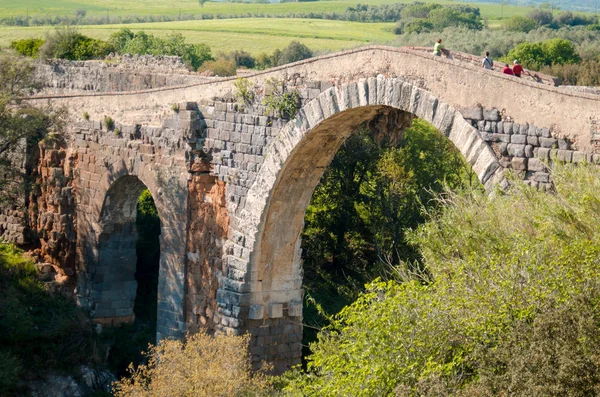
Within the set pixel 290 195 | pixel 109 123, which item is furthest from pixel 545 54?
pixel 290 195

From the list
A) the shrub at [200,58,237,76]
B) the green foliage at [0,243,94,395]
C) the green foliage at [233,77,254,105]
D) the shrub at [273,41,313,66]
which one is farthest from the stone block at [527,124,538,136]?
the shrub at [273,41,313,66]

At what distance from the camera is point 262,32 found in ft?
207

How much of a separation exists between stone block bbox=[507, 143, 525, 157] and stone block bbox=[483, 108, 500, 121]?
0.38 meters

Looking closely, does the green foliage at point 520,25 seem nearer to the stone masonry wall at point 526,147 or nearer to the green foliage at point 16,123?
the green foliage at point 16,123

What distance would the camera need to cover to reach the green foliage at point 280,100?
15258 mm

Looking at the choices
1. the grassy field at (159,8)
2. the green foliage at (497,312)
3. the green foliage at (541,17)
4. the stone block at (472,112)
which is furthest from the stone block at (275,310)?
the grassy field at (159,8)

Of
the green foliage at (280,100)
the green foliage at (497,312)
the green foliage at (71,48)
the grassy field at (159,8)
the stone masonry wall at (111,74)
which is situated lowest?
the green foliage at (497,312)

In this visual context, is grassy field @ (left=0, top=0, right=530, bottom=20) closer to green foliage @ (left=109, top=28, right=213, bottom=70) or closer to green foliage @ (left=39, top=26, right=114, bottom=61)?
green foliage @ (left=109, top=28, right=213, bottom=70)

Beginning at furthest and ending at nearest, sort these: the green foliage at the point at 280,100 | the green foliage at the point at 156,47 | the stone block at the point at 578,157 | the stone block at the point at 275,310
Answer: the green foliage at the point at 156,47 → the stone block at the point at 275,310 → the green foliage at the point at 280,100 → the stone block at the point at 578,157

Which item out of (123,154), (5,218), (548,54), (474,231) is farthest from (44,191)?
(548,54)

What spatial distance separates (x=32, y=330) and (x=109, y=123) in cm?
368

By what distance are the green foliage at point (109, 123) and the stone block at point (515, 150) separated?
8.47 m

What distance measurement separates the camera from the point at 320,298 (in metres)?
22.0

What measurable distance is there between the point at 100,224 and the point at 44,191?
1605 mm
